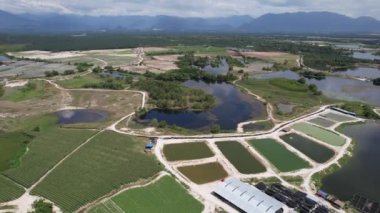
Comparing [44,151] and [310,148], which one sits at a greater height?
[44,151]

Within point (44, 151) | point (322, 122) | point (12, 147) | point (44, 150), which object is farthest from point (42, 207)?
point (322, 122)

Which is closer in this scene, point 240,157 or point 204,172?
point 204,172

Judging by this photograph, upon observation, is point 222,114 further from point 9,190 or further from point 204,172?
point 9,190

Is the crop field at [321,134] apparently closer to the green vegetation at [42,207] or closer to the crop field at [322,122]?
the crop field at [322,122]

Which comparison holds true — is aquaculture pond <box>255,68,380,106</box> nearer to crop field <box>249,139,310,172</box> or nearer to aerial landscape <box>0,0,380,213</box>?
aerial landscape <box>0,0,380,213</box>

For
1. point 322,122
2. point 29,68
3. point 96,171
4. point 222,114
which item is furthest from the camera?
point 29,68

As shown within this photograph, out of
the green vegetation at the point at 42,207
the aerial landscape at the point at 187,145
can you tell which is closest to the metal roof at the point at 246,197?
the aerial landscape at the point at 187,145

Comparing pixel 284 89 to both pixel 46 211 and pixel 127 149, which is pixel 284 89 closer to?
pixel 127 149
